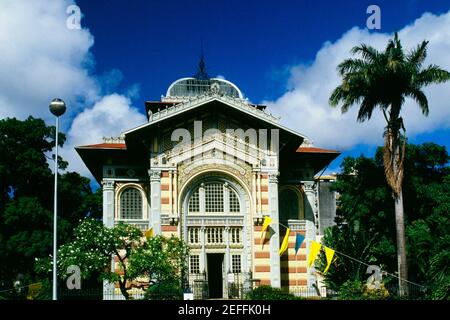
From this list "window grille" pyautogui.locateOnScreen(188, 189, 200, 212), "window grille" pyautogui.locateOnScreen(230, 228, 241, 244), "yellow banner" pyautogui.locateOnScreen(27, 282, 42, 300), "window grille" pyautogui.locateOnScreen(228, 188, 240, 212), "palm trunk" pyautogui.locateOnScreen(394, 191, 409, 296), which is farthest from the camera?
"yellow banner" pyautogui.locateOnScreen(27, 282, 42, 300)

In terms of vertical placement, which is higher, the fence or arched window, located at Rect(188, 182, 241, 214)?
arched window, located at Rect(188, 182, 241, 214)

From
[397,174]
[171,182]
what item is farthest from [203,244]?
[397,174]

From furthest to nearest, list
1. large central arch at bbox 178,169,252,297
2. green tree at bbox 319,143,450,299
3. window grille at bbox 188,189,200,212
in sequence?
window grille at bbox 188,189,200,212
large central arch at bbox 178,169,252,297
green tree at bbox 319,143,450,299

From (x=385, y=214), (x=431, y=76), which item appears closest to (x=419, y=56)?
(x=431, y=76)

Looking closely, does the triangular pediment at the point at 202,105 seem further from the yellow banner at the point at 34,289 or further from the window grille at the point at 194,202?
the yellow banner at the point at 34,289

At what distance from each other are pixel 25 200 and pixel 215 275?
13.4 metres

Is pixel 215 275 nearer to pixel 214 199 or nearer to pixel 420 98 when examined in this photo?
pixel 214 199

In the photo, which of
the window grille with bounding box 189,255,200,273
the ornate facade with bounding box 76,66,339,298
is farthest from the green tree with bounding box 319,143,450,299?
the window grille with bounding box 189,255,200,273

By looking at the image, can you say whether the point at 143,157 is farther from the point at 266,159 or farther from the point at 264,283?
the point at 264,283

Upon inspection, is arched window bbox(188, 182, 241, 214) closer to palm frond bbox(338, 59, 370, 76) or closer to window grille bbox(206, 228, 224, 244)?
window grille bbox(206, 228, 224, 244)

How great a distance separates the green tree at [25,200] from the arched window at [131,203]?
5686mm

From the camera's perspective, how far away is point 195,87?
147 ft

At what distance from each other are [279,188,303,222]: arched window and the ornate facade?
1.24 metres

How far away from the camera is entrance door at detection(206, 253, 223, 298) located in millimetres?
33000
